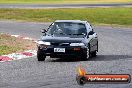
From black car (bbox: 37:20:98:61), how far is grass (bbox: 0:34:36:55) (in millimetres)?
2428

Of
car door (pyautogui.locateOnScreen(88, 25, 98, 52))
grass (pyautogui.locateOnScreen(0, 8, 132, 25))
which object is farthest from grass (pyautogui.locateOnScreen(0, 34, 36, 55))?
grass (pyautogui.locateOnScreen(0, 8, 132, 25))

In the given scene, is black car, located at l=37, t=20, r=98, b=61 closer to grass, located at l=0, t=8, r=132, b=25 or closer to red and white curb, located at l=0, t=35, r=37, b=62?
red and white curb, located at l=0, t=35, r=37, b=62

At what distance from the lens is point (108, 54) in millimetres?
21047

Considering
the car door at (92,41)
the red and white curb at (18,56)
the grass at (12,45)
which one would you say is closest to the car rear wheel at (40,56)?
the red and white curb at (18,56)

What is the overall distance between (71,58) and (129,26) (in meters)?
23.1

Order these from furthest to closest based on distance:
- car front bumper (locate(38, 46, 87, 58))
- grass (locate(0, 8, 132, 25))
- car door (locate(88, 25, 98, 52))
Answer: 1. grass (locate(0, 8, 132, 25))
2. car door (locate(88, 25, 98, 52))
3. car front bumper (locate(38, 46, 87, 58))

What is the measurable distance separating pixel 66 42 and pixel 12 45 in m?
6.53

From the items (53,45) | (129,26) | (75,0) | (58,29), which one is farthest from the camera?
(75,0)

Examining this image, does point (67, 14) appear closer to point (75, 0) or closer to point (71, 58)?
point (71, 58)

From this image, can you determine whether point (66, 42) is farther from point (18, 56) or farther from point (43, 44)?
point (18, 56)

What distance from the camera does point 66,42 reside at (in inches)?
716

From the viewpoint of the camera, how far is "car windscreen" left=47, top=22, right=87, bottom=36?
63.5 ft

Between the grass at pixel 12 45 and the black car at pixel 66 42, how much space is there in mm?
2428

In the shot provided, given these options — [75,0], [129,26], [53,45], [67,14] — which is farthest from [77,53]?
[75,0]
